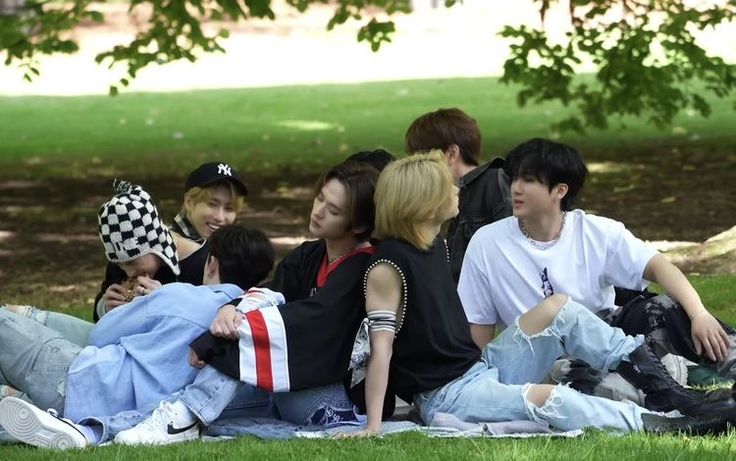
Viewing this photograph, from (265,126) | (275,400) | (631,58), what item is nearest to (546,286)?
(275,400)

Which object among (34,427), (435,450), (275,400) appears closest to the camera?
(435,450)

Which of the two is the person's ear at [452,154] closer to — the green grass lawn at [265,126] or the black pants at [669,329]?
the black pants at [669,329]

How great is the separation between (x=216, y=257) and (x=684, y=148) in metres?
12.7

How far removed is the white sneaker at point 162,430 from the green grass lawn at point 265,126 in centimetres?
1160

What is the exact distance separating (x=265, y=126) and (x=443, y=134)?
51.7 ft

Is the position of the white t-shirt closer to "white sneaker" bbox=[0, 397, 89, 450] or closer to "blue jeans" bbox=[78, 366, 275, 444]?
"blue jeans" bbox=[78, 366, 275, 444]

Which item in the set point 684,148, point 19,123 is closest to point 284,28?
point 19,123

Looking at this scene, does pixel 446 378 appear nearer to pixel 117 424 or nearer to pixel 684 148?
pixel 117 424

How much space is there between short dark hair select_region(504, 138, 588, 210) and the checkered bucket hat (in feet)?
4.80

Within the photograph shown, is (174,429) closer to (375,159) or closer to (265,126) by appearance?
(375,159)

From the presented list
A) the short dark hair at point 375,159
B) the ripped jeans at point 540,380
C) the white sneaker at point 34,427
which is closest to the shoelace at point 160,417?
the white sneaker at point 34,427

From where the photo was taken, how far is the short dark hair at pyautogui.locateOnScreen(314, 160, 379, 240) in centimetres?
529

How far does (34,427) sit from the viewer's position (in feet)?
16.0

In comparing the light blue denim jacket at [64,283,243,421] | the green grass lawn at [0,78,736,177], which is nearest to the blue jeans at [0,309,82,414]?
the light blue denim jacket at [64,283,243,421]
